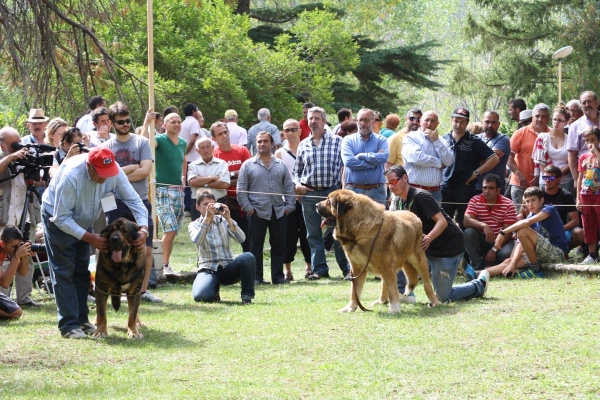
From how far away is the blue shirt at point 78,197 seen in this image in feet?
26.9

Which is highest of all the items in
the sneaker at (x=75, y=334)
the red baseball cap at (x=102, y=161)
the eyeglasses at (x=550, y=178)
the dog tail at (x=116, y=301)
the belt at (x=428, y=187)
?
the red baseball cap at (x=102, y=161)

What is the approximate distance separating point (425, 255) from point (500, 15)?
1900cm

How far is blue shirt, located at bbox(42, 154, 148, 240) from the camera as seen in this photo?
8203 millimetres

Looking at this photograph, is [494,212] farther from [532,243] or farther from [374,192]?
[374,192]

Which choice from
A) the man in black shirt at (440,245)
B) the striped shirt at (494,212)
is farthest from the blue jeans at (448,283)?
the striped shirt at (494,212)

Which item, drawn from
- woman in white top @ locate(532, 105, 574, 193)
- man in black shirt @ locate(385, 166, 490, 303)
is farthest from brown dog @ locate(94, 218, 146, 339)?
woman in white top @ locate(532, 105, 574, 193)

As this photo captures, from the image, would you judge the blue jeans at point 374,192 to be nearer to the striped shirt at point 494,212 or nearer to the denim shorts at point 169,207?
the striped shirt at point 494,212

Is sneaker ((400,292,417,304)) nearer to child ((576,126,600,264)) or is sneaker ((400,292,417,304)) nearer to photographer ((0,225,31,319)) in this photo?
child ((576,126,600,264))

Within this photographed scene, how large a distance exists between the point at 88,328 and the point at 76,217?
116cm

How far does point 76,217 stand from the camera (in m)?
8.38

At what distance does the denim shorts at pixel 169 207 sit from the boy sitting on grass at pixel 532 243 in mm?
4385

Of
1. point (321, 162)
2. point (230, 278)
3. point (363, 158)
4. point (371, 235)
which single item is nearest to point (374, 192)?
point (363, 158)


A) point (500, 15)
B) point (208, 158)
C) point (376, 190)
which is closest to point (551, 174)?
point (376, 190)

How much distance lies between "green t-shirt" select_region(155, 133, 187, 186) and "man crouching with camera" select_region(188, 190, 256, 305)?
213 cm
